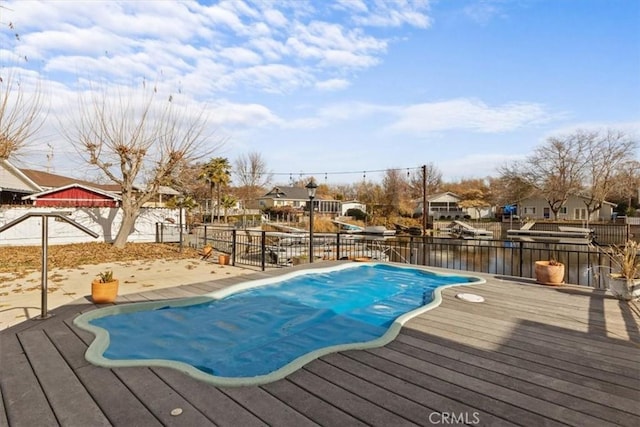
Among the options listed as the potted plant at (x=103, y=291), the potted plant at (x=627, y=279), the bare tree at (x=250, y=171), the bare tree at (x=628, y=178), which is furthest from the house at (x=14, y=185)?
the bare tree at (x=628, y=178)

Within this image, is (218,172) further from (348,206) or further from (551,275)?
(551,275)

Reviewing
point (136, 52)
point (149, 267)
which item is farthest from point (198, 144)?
point (149, 267)

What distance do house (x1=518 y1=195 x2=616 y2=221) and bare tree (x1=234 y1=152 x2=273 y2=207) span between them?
2739cm

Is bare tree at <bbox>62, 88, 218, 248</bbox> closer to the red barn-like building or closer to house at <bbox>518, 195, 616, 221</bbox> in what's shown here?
the red barn-like building

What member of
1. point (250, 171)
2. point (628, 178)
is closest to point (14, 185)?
point (250, 171)

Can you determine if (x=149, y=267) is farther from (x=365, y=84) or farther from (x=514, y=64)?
(x=514, y=64)

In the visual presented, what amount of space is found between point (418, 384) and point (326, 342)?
5.40 ft

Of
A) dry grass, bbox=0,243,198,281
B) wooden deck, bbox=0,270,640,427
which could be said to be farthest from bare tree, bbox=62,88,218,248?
wooden deck, bbox=0,270,640,427

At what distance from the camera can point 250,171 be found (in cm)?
3938

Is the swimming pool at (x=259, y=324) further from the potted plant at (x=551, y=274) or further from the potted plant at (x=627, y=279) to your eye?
the potted plant at (x=627, y=279)

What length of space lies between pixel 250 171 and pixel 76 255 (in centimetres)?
3011

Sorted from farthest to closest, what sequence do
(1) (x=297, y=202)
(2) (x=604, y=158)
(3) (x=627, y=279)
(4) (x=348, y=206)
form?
1. (4) (x=348, y=206)
2. (1) (x=297, y=202)
3. (2) (x=604, y=158)
4. (3) (x=627, y=279)

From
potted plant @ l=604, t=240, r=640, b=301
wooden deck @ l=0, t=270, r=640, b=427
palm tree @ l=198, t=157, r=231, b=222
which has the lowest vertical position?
wooden deck @ l=0, t=270, r=640, b=427

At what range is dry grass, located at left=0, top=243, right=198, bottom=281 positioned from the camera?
27.0ft
